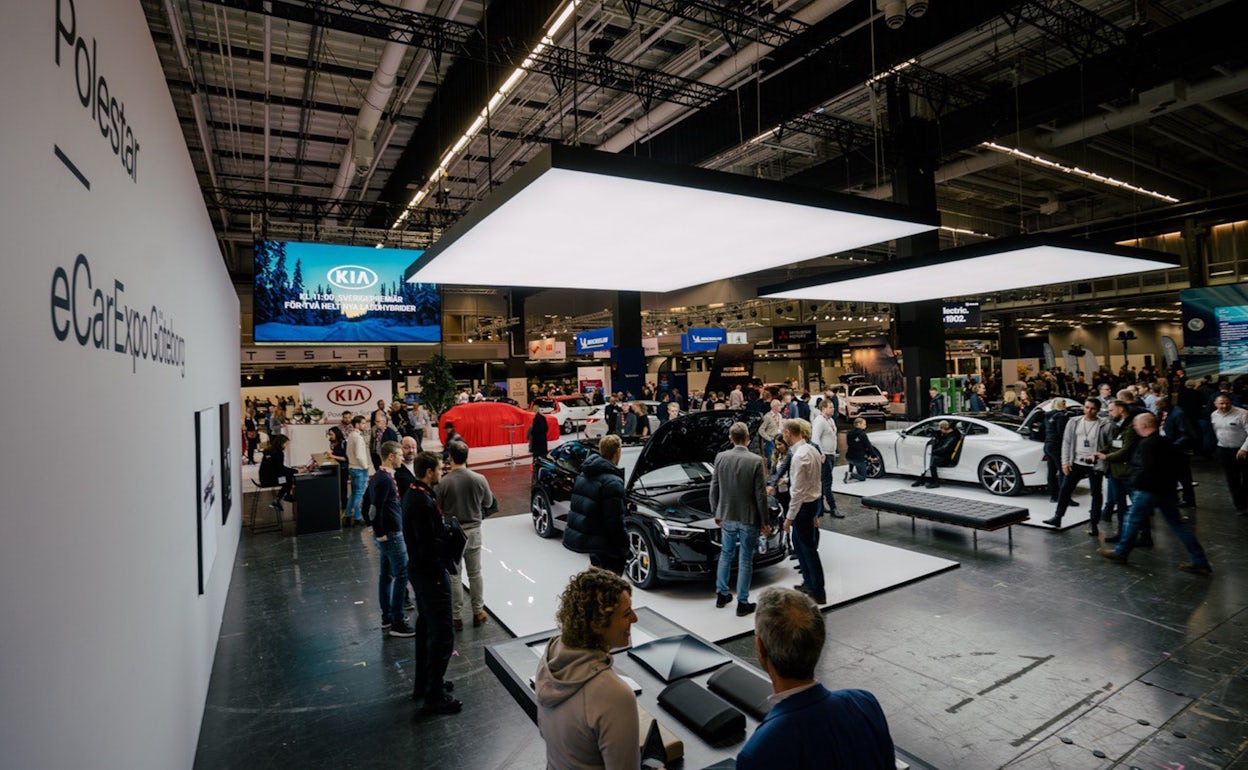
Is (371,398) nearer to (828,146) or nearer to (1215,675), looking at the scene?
(828,146)

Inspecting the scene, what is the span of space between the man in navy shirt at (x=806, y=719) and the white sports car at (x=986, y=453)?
28.5ft

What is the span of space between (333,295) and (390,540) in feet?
27.0

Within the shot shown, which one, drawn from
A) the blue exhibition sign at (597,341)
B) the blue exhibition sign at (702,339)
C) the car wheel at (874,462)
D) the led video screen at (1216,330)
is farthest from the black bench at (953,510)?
the blue exhibition sign at (702,339)

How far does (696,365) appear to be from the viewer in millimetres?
42688

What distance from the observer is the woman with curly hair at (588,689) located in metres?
1.62

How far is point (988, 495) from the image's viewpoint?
878cm

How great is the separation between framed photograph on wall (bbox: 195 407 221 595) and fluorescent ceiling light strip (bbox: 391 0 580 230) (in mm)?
4551

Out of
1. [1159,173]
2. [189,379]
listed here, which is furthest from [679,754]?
[1159,173]

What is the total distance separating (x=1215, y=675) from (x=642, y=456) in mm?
4529

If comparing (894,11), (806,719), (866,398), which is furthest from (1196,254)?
(806,719)

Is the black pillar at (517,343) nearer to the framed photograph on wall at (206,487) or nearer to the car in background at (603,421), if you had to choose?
the car in background at (603,421)

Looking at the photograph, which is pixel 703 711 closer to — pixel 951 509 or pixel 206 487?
pixel 206 487

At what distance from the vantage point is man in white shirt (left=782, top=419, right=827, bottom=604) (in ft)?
16.2

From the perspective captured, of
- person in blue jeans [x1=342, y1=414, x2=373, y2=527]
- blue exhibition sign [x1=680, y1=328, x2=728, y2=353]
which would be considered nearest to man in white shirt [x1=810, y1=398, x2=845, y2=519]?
person in blue jeans [x1=342, y1=414, x2=373, y2=527]
